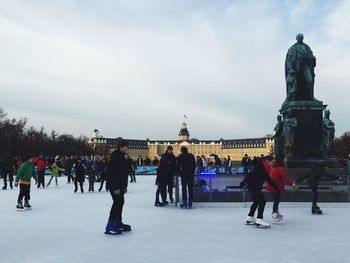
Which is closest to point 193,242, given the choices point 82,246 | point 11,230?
point 82,246

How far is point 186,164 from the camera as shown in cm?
1298

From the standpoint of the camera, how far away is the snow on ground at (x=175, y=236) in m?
6.68

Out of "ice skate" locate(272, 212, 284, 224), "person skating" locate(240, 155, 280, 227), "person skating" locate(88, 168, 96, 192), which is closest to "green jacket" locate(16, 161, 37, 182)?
"person skating" locate(240, 155, 280, 227)

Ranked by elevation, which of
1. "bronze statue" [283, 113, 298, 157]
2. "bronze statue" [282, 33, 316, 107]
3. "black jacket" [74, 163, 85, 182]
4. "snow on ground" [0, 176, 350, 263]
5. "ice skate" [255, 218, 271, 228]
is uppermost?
"bronze statue" [282, 33, 316, 107]

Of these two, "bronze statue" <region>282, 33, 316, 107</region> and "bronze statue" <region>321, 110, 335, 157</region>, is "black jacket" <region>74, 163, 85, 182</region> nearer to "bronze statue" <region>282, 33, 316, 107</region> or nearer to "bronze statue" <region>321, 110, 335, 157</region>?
"bronze statue" <region>282, 33, 316, 107</region>

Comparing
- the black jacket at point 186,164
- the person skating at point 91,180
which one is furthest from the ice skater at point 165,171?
the person skating at point 91,180

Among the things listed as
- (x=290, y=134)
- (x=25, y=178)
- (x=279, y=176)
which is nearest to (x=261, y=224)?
(x=279, y=176)

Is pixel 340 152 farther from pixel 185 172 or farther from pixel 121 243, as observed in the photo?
pixel 121 243

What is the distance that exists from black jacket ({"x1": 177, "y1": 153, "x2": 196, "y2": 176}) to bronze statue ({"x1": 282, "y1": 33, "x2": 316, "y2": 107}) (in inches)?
266

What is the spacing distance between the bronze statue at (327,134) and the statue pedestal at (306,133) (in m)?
0.15

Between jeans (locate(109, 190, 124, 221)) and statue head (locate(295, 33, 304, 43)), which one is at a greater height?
statue head (locate(295, 33, 304, 43))

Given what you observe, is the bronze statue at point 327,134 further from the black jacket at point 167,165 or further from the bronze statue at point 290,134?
the black jacket at point 167,165

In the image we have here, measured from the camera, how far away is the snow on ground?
21.9 ft

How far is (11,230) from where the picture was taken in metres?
9.34
